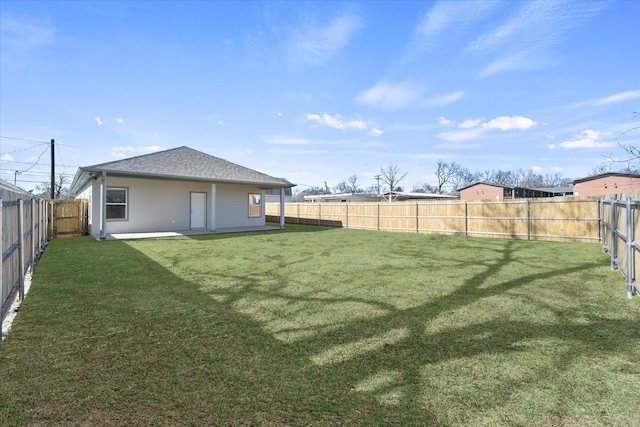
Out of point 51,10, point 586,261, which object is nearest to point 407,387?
point 586,261

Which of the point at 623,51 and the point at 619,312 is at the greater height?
the point at 623,51

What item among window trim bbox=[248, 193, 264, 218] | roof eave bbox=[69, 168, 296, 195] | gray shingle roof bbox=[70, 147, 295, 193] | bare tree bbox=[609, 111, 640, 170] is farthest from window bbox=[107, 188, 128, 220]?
bare tree bbox=[609, 111, 640, 170]

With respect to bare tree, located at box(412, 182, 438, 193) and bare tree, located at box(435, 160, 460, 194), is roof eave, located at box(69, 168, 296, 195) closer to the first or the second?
bare tree, located at box(412, 182, 438, 193)

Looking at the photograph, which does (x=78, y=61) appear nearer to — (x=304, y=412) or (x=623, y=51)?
(x=304, y=412)

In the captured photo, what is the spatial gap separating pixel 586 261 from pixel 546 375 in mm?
6803

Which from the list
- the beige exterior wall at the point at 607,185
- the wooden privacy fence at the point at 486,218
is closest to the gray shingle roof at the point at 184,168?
the wooden privacy fence at the point at 486,218

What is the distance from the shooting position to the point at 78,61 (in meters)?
14.4

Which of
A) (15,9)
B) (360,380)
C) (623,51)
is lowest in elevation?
(360,380)

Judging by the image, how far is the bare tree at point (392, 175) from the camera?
64.8 meters

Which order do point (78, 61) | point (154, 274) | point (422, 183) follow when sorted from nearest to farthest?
point (154, 274), point (78, 61), point (422, 183)

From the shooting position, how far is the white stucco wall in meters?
13.8

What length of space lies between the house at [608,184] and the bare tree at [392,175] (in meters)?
31.6

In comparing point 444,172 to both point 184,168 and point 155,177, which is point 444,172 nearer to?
point 184,168

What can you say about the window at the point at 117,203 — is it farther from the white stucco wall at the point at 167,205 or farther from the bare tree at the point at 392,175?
the bare tree at the point at 392,175
